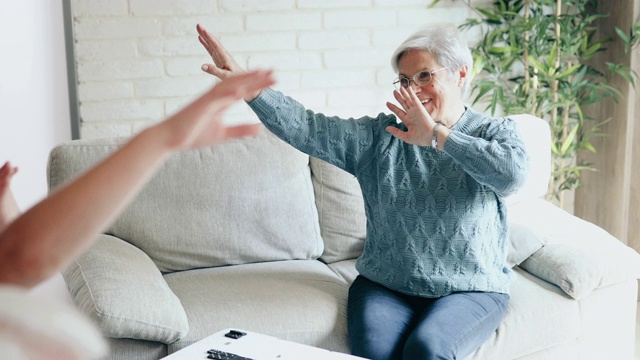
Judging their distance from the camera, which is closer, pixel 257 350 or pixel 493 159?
pixel 257 350

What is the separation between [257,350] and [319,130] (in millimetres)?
709

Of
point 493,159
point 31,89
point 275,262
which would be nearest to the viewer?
point 493,159

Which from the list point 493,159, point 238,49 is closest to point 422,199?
point 493,159

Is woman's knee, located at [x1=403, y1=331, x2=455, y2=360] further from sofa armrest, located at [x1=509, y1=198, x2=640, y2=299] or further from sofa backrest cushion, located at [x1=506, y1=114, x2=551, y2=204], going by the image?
sofa backrest cushion, located at [x1=506, y1=114, x2=551, y2=204]

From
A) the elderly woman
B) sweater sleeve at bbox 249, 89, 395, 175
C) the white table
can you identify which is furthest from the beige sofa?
sweater sleeve at bbox 249, 89, 395, 175

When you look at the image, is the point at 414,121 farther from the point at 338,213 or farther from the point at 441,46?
the point at 338,213

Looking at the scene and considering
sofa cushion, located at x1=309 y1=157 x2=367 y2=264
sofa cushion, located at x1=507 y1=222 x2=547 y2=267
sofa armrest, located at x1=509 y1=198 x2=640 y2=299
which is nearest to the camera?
sofa armrest, located at x1=509 y1=198 x2=640 y2=299

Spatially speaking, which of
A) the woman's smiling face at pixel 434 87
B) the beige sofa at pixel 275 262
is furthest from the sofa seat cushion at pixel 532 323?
the woman's smiling face at pixel 434 87

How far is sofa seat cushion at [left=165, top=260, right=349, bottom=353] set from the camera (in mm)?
2266

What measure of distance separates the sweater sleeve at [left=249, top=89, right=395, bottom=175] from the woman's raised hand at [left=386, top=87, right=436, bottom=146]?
0.19 metres

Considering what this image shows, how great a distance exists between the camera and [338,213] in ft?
9.36

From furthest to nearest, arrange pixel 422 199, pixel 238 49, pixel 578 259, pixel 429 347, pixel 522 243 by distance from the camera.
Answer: pixel 238 49 < pixel 522 243 < pixel 578 259 < pixel 422 199 < pixel 429 347

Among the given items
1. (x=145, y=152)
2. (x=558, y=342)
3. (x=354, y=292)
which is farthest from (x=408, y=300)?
(x=145, y=152)

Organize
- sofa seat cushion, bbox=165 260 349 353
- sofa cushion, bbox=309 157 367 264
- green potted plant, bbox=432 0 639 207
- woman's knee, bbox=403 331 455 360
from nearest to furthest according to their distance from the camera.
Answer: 1. woman's knee, bbox=403 331 455 360
2. sofa seat cushion, bbox=165 260 349 353
3. sofa cushion, bbox=309 157 367 264
4. green potted plant, bbox=432 0 639 207
